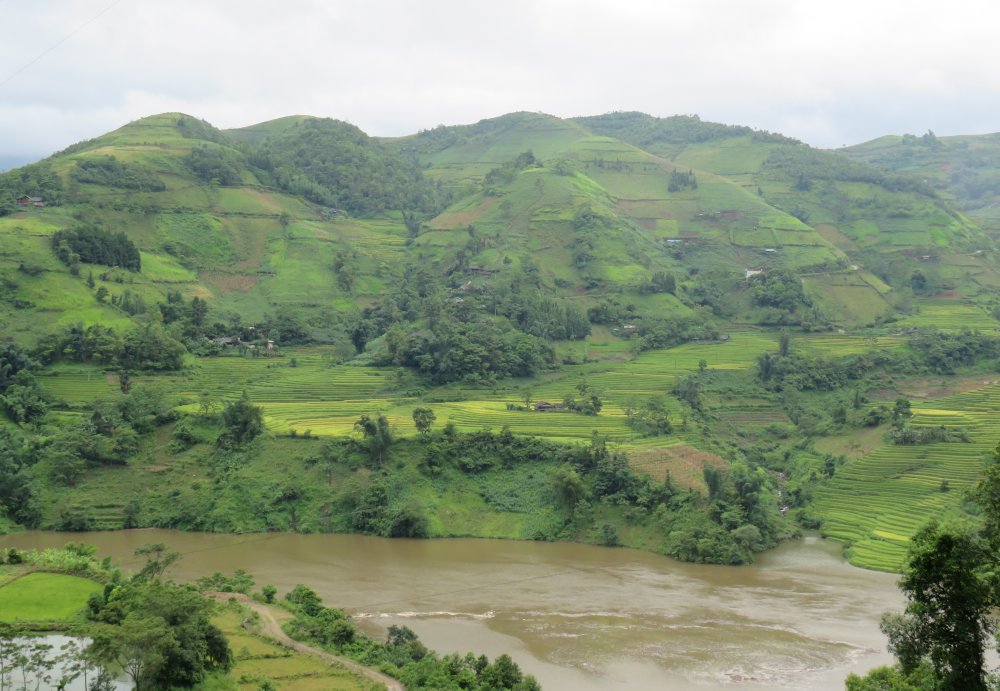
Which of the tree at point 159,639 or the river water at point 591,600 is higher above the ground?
the tree at point 159,639

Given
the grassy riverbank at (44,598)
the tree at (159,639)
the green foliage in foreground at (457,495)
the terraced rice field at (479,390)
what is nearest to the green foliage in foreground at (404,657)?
the tree at (159,639)

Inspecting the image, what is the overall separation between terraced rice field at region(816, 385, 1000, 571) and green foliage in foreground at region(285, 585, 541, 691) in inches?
702

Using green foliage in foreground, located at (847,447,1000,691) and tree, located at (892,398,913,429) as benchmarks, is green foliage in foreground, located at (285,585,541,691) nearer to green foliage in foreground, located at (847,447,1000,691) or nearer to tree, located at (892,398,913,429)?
green foliage in foreground, located at (847,447,1000,691)

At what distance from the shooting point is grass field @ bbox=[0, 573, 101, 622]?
2330cm

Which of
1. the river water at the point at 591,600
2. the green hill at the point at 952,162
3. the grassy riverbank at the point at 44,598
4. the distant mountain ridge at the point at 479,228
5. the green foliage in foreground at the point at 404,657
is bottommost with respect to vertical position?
the river water at the point at 591,600

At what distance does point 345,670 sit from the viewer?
890 inches

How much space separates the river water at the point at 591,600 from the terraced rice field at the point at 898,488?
54.3 inches

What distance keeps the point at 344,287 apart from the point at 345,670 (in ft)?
150

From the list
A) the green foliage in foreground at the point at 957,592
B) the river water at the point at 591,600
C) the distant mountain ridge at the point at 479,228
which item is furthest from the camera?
the distant mountain ridge at the point at 479,228

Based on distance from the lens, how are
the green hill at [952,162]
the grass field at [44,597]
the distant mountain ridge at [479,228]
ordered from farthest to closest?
the green hill at [952,162] → the distant mountain ridge at [479,228] → the grass field at [44,597]

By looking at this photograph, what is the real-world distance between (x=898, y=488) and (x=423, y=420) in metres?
20.6

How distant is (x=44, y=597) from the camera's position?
80.5ft

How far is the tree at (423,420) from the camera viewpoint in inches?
1603

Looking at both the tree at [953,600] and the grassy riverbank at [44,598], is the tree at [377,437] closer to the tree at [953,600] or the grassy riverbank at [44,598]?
the grassy riverbank at [44,598]
